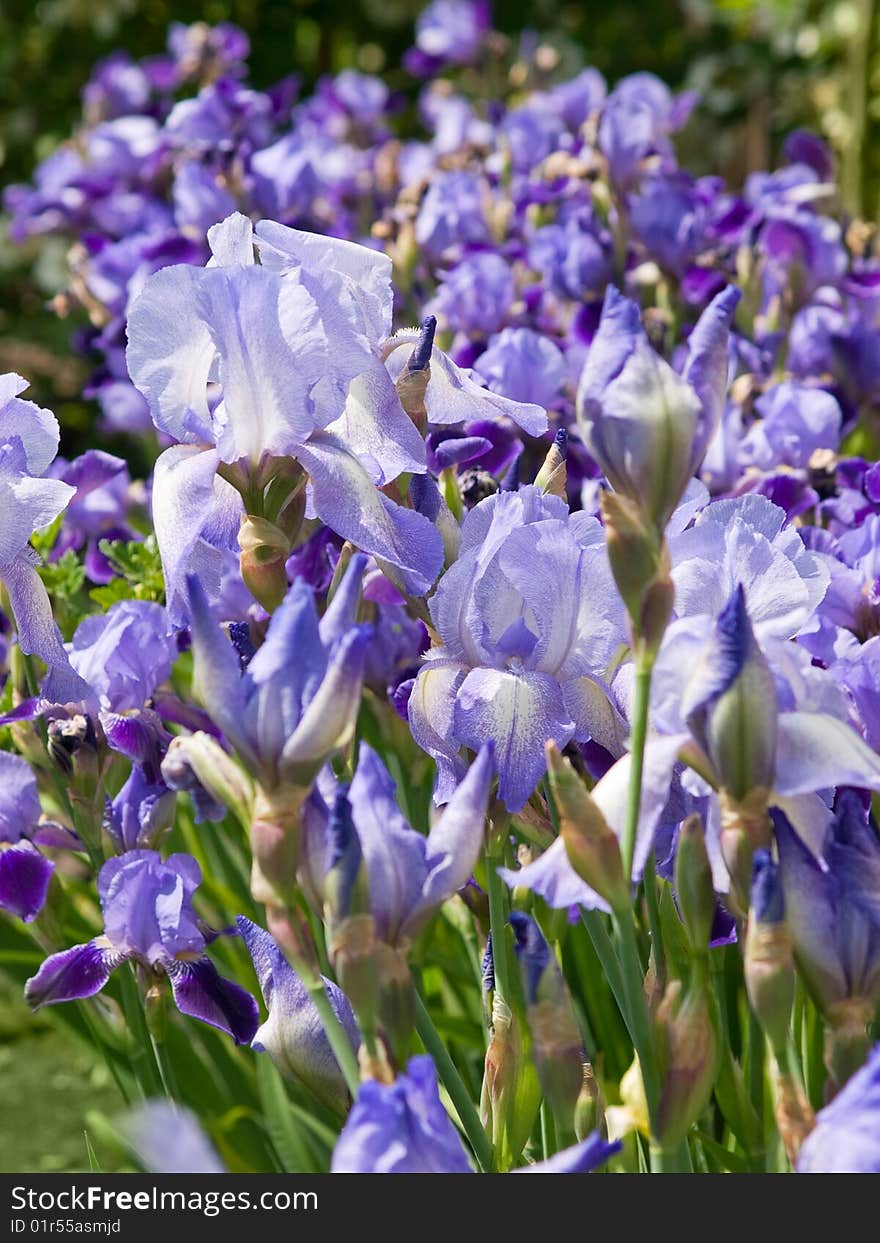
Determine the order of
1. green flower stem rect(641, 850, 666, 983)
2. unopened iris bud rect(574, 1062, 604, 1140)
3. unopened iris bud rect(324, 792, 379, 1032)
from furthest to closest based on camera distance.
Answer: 1. green flower stem rect(641, 850, 666, 983)
2. unopened iris bud rect(574, 1062, 604, 1140)
3. unopened iris bud rect(324, 792, 379, 1032)

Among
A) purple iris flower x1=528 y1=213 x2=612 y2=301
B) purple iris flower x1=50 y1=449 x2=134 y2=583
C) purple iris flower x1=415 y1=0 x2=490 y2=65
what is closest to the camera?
purple iris flower x1=50 y1=449 x2=134 y2=583

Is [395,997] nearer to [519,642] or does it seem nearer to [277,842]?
[277,842]

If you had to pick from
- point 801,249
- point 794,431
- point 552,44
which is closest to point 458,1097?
point 794,431

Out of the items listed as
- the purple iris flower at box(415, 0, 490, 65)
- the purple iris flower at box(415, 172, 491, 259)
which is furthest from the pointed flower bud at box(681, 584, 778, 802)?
the purple iris flower at box(415, 0, 490, 65)

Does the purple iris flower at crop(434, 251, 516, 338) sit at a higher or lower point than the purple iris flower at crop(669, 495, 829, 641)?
lower

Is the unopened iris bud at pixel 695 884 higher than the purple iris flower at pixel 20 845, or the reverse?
the unopened iris bud at pixel 695 884

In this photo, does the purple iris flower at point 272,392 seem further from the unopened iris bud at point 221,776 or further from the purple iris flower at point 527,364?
the purple iris flower at point 527,364

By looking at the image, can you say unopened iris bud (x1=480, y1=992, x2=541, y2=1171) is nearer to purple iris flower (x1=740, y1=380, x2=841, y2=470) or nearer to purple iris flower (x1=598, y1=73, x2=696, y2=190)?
purple iris flower (x1=740, y1=380, x2=841, y2=470)

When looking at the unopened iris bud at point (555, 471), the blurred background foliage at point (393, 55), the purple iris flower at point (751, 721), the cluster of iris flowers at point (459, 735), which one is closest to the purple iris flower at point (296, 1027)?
the cluster of iris flowers at point (459, 735)
